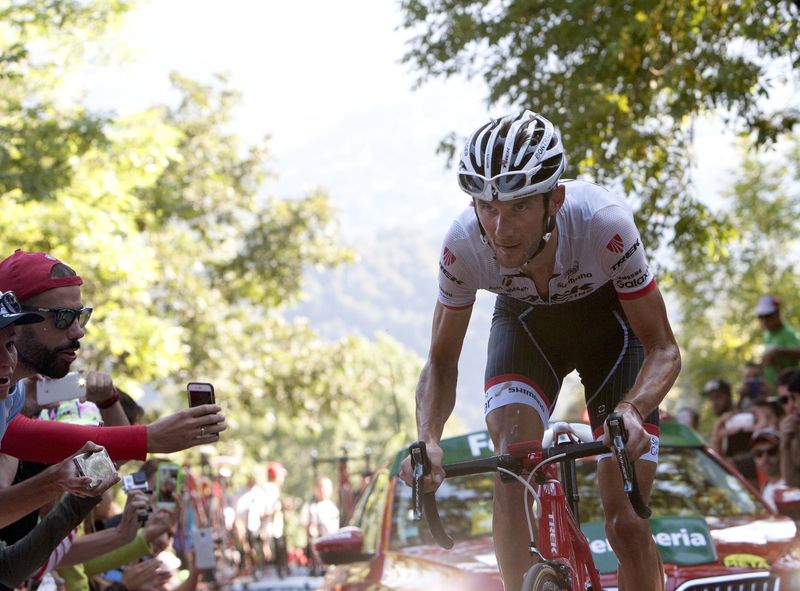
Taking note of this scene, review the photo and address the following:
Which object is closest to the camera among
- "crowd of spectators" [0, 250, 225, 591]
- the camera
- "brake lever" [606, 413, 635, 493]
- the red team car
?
"brake lever" [606, 413, 635, 493]

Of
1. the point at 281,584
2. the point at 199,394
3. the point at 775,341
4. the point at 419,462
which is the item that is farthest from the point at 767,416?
the point at 281,584

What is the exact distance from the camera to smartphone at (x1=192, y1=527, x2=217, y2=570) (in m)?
7.86

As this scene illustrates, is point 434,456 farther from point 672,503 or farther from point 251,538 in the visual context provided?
point 251,538

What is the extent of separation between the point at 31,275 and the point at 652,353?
2.29m

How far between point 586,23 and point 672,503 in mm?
7594

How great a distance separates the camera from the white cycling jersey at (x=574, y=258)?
4.48 meters

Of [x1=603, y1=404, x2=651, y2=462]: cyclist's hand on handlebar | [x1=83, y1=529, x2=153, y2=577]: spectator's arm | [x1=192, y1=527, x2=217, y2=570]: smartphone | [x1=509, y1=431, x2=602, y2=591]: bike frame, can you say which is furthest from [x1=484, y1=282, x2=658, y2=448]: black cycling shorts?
[x1=192, y1=527, x2=217, y2=570]: smartphone

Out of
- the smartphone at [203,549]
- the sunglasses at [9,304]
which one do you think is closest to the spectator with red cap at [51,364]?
the sunglasses at [9,304]

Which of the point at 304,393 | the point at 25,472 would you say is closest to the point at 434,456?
the point at 25,472

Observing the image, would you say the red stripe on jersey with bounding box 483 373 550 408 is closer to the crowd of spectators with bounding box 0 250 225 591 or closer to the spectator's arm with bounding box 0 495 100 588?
the crowd of spectators with bounding box 0 250 225 591

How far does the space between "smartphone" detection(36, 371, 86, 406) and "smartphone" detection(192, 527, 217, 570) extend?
2.68m

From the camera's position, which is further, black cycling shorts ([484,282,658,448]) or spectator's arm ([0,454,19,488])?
spectator's arm ([0,454,19,488])

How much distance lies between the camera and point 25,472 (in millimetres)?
5191

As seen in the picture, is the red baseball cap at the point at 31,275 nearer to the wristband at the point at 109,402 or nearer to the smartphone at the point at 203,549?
the wristband at the point at 109,402
